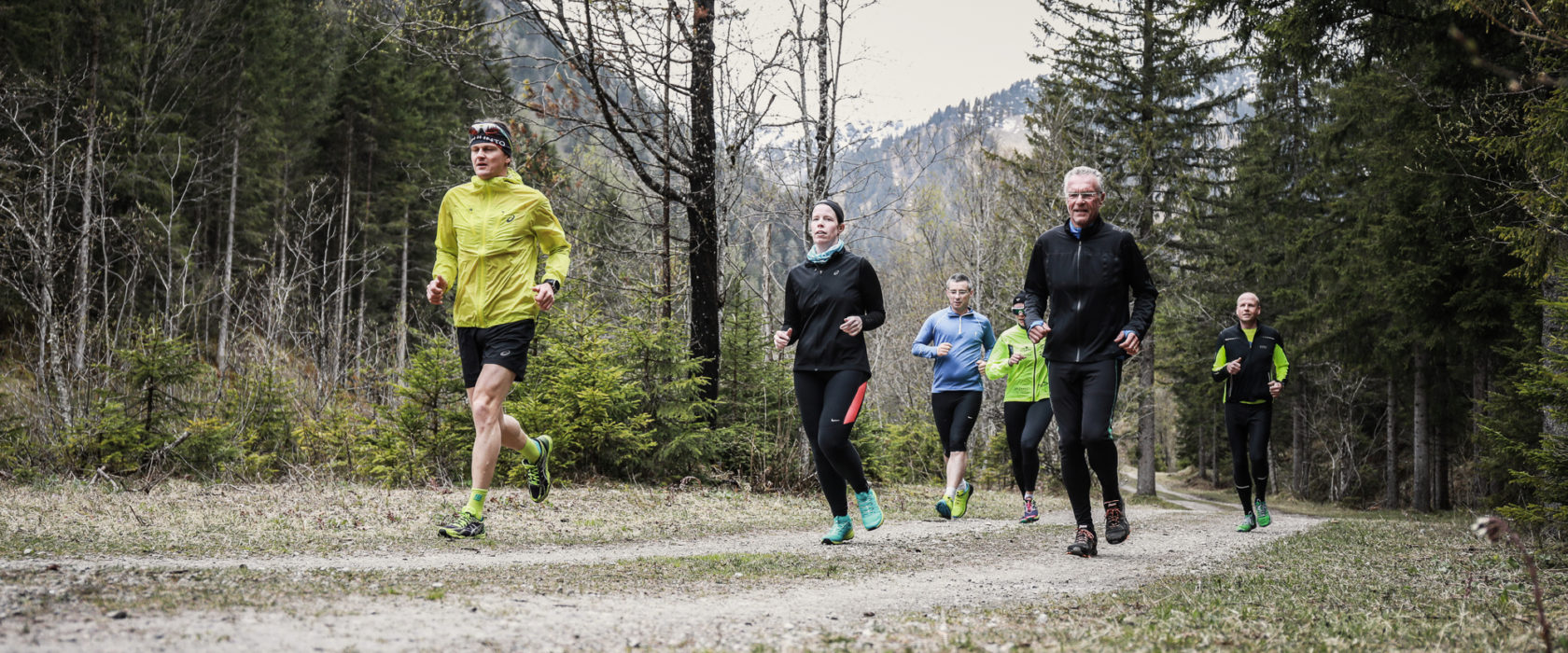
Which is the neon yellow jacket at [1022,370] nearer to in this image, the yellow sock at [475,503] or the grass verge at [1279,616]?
the grass verge at [1279,616]

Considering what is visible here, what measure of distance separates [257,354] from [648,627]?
10946 mm

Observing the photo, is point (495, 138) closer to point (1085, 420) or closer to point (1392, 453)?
point (1085, 420)

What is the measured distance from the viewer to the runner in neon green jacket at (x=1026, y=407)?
8406mm

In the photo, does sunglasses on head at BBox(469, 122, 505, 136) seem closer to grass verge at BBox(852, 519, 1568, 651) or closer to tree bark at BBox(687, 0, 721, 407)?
grass verge at BBox(852, 519, 1568, 651)

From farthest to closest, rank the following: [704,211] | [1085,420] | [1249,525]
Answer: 1. [704,211]
2. [1249,525]
3. [1085,420]

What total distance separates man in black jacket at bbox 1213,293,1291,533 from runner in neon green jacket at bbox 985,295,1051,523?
66.5 inches

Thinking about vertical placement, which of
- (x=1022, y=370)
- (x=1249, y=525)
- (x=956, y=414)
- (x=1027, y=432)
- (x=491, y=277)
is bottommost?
(x=1249, y=525)

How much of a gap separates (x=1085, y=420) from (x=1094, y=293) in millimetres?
768

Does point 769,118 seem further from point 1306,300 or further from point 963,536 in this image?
point 1306,300

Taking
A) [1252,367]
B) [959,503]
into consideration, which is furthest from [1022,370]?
[1252,367]

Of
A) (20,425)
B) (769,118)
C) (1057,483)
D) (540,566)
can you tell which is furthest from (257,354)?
(1057,483)

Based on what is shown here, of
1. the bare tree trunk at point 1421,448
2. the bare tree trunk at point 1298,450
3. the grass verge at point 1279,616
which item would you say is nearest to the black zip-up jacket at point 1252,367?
the grass verge at point 1279,616

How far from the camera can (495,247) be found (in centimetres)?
546

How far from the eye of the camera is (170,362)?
29.7ft
